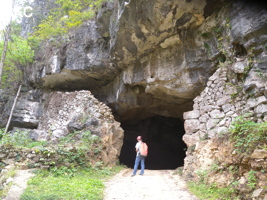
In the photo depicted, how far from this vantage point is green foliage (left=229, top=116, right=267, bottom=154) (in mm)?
3963

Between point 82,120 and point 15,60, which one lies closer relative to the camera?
point 82,120

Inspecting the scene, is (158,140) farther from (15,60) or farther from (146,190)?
(15,60)

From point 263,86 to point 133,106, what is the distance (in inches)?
293

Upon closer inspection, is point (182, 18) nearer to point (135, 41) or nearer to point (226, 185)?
point (135, 41)

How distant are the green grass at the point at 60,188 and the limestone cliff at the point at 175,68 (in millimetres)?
2794

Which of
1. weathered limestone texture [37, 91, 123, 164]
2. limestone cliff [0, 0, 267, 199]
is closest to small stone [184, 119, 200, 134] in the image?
limestone cliff [0, 0, 267, 199]

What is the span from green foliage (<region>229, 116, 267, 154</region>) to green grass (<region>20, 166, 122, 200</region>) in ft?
10.4

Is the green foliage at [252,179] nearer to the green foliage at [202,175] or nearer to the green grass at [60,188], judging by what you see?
the green foliage at [202,175]

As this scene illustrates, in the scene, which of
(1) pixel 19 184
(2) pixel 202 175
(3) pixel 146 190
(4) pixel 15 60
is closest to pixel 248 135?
(2) pixel 202 175

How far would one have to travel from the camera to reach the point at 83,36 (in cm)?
1085

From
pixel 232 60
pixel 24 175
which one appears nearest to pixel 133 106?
pixel 232 60

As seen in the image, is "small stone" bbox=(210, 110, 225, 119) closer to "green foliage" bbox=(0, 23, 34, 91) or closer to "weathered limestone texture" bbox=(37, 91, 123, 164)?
"weathered limestone texture" bbox=(37, 91, 123, 164)

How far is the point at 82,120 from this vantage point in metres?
9.20

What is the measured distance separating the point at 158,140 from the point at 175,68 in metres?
8.89
